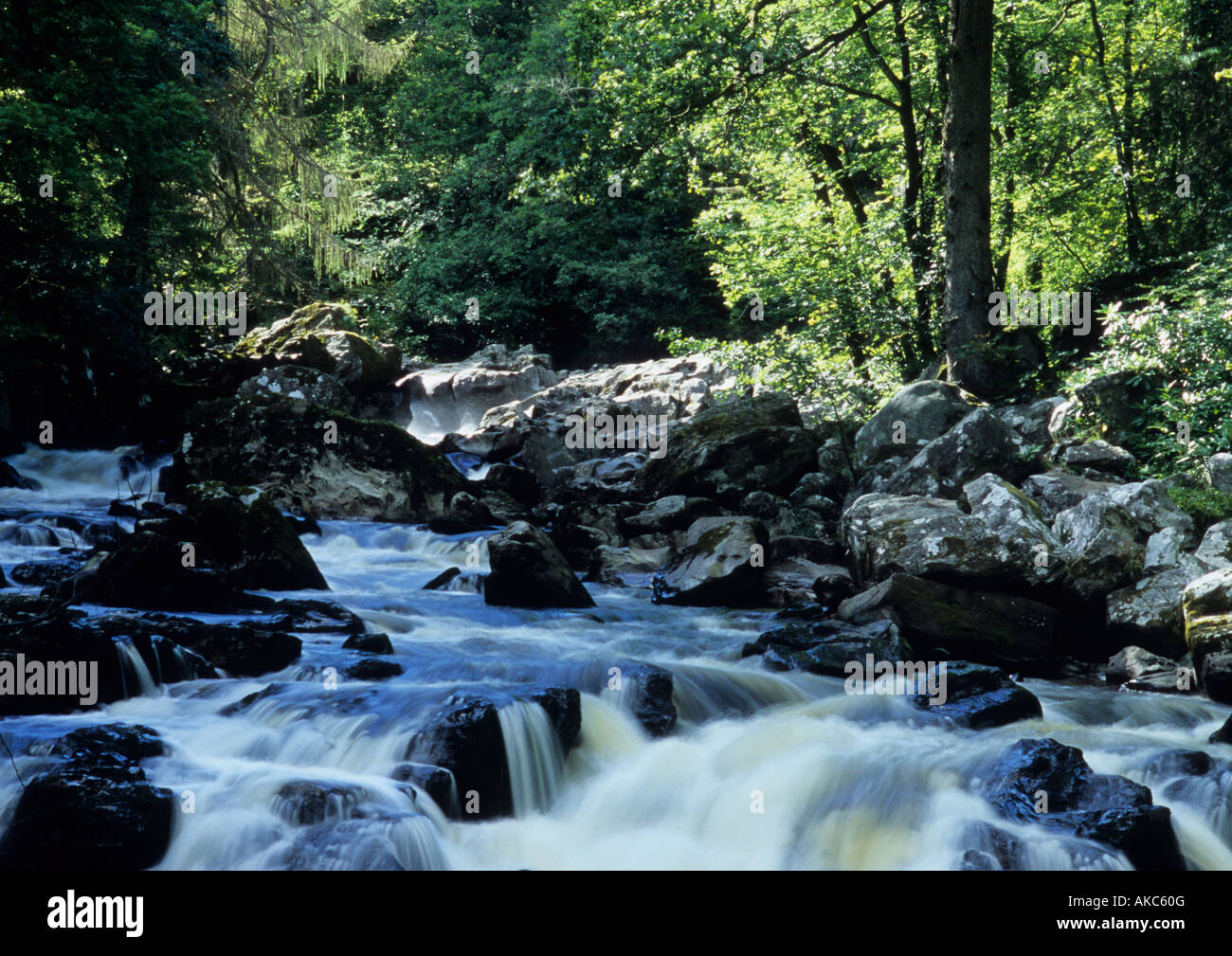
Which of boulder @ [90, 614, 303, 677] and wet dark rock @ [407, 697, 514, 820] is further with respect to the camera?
boulder @ [90, 614, 303, 677]

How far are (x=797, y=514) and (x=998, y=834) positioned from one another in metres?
7.26

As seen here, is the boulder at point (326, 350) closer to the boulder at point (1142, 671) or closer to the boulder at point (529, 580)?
the boulder at point (529, 580)

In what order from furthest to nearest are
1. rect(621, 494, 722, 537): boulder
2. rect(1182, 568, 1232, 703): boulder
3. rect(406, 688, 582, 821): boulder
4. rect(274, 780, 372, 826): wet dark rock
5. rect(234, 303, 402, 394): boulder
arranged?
rect(234, 303, 402, 394): boulder
rect(621, 494, 722, 537): boulder
rect(1182, 568, 1232, 703): boulder
rect(406, 688, 582, 821): boulder
rect(274, 780, 372, 826): wet dark rock

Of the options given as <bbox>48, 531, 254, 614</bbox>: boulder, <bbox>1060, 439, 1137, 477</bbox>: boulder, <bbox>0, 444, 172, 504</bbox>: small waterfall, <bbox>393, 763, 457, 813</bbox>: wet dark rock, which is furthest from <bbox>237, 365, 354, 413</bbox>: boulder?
<bbox>393, 763, 457, 813</bbox>: wet dark rock

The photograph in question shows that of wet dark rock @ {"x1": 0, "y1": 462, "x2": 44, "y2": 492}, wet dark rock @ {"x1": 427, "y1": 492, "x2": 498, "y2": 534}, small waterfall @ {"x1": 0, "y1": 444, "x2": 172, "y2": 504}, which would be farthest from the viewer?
small waterfall @ {"x1": 0, "y1": 444, "x2": 172, "y2": 504}

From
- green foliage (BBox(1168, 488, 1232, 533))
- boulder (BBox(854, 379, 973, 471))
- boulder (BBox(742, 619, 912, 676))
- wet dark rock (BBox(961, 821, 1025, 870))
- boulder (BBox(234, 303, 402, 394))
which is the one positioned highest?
boulder (BBox(234, 303, 402, 394))

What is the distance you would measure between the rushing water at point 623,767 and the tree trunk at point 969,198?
6.48m

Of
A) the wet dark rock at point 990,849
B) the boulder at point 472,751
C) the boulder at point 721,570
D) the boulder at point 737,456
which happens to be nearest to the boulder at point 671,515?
the boulder at point 737,456

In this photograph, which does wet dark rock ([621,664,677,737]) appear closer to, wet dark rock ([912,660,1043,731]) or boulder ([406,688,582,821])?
boulder ([406,688,582,821])

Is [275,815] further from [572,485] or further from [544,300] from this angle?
[544,300]

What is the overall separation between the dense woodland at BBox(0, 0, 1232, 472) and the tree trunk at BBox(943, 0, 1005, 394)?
0.07m

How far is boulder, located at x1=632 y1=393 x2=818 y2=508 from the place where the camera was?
1402 centimetres
